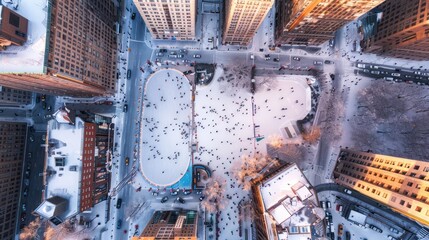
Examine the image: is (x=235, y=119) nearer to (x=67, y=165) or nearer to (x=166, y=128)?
(x=166, y=128)

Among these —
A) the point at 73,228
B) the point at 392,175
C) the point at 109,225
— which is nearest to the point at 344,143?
the point at 392,175

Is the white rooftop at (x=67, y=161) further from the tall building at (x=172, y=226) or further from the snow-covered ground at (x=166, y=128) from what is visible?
the snow-covered ground at (x=166, y=128)

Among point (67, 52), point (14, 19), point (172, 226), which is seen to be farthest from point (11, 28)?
point (172, 226)

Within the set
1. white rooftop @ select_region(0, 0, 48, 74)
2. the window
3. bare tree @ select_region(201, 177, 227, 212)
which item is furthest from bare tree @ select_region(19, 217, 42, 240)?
the window

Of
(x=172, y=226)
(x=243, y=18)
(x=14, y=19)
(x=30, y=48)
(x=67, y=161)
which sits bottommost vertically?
(x=172, y=226)

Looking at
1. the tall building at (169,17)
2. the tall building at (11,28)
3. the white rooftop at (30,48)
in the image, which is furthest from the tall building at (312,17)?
the tall building at (11,28)
